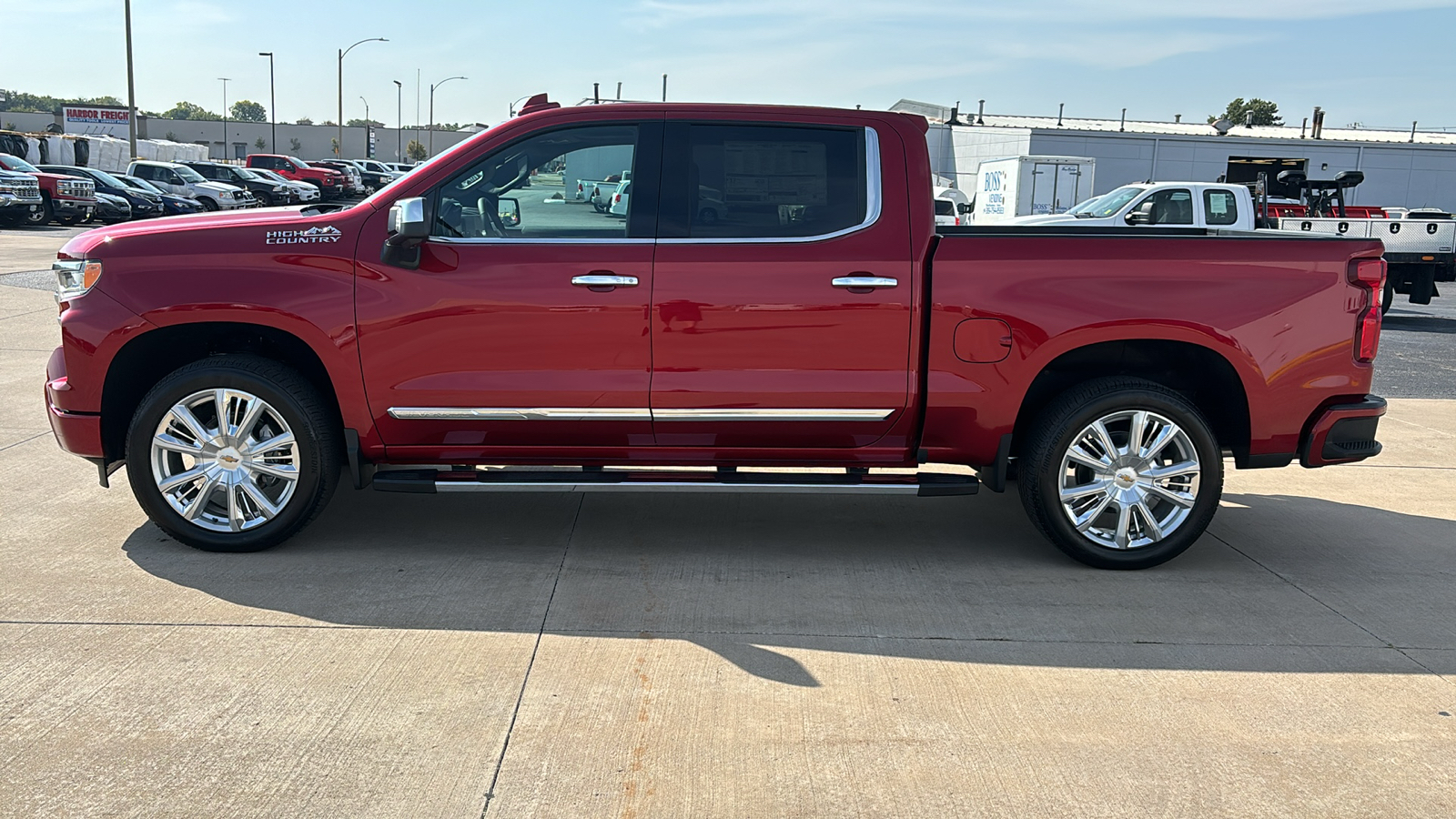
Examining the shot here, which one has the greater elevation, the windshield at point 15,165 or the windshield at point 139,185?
the windshield at point 15,165

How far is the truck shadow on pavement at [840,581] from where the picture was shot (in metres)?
4.39

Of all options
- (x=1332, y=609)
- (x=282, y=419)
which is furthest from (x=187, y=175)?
(x=1332, y=609)

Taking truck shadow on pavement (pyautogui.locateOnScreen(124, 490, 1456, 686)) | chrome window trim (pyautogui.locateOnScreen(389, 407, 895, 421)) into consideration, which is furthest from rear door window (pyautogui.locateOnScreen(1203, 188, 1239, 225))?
chrome window trim (pyautogui.locateOnScreen(389, 407, 895, 421))

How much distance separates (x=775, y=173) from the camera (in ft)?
16.6

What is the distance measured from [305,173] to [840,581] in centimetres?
5088

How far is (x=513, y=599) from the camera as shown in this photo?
470 centimetres

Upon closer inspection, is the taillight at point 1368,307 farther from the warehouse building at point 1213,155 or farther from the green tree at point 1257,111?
the green tree at point 1257,111

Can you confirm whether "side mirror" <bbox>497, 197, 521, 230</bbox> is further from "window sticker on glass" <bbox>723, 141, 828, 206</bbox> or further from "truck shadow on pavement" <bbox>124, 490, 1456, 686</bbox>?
"truck shadow on pavement" <bbox>124, 490, 1456, 686</bbox>

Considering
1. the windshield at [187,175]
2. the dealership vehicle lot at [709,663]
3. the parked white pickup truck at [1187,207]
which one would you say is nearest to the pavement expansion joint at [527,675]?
the dealership vehicle lot at [709,663]

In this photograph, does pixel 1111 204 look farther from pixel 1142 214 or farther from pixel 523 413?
pixel 523 413

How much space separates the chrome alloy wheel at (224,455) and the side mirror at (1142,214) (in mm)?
14291

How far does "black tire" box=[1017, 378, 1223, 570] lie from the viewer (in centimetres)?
507

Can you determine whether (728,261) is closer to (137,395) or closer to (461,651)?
(461,651)

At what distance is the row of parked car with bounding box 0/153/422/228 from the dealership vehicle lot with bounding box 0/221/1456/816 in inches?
643
